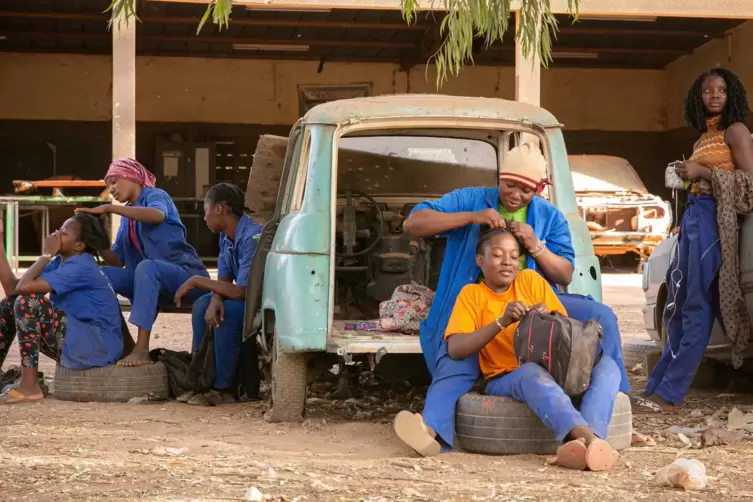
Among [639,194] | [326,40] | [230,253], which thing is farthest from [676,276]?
[326,40]

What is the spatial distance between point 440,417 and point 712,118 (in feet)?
8.74

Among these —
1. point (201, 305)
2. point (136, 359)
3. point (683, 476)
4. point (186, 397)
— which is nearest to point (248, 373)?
point (186, 397)

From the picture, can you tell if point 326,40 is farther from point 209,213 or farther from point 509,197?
point 509,197

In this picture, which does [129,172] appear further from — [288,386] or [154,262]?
[288,386]

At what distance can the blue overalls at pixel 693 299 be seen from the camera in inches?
246

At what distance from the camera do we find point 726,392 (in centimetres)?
716

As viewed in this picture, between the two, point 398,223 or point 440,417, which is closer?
point 440,417

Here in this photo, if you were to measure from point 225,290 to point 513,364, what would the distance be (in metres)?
2.07

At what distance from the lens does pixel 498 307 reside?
5062 millimetres

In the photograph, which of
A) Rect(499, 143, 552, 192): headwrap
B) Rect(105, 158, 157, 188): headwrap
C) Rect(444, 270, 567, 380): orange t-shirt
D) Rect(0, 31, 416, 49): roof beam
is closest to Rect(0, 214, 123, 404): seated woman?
Rect(105, 158, 157, 188): headwrap

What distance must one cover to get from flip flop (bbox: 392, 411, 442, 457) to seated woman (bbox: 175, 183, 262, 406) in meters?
2.01

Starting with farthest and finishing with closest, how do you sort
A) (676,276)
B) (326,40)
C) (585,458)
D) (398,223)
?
(326,40) → (398,223) → (676,276) → (585,458)

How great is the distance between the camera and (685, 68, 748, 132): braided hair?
21.0 ft

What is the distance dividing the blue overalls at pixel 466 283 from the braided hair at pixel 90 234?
2401 millimetres
